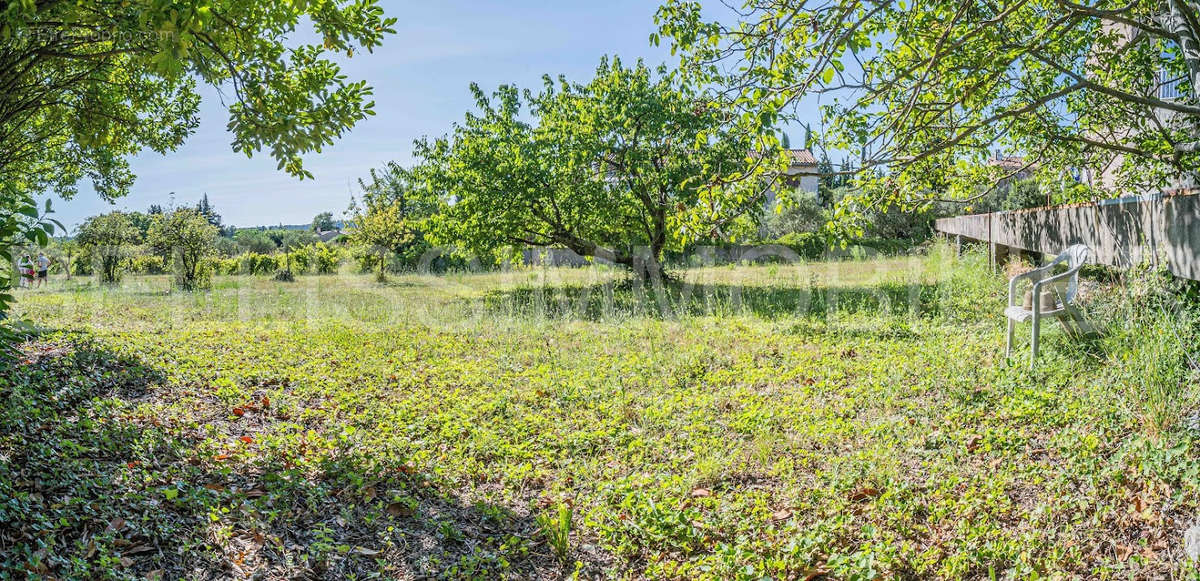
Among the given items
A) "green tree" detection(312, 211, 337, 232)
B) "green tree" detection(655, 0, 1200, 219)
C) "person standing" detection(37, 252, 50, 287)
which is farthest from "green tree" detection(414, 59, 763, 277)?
"green tree" detection(312, 211, 337, 232)

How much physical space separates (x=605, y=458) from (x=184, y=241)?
16786mm

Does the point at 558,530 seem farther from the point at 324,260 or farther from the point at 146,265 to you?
the point at 146,265

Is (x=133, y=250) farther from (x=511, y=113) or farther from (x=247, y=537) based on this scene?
(x=247, y=537)

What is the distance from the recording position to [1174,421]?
3.51m

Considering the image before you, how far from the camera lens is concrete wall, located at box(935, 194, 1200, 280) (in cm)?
397

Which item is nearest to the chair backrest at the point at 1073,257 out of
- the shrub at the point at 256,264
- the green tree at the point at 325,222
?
the shrub at the point at 256,264

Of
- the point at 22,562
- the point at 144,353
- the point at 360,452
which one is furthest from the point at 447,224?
the point at 22,562

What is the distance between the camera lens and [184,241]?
1675cm

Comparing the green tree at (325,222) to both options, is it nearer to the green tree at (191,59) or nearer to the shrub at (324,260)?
the shrub at (324,260)

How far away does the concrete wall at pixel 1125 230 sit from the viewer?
3967mm

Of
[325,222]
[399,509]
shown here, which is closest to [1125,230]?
[399,509]

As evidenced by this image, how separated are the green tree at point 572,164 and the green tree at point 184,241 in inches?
304

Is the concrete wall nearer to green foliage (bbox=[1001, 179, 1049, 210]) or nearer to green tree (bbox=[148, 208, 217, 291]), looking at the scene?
green foliage (bbox=[1001, 179, 1049, 210])

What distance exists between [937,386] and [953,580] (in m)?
2.69
